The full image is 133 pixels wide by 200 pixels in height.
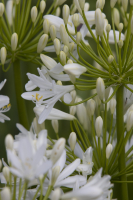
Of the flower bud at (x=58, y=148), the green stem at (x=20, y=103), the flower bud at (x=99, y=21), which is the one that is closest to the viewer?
the flower bud at (x=58, y=148)

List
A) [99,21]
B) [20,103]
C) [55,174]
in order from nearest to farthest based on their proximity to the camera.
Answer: [55,174] → [99,21] → [20,103]

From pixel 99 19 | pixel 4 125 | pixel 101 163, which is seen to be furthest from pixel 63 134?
pixel 99 19

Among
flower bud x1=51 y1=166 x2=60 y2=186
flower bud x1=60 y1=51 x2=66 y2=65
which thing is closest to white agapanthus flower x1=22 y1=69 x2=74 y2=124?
flower bud x1=60 y1=51 x2=66 y2=65

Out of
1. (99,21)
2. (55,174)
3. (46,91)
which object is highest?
(99,21)

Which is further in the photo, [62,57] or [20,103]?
[20,103]

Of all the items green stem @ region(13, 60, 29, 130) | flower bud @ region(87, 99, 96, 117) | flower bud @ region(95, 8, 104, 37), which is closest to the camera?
flower bud @ region(95, 8, 104, 37)

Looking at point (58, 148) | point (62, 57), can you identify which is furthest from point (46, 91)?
point (58, 148)

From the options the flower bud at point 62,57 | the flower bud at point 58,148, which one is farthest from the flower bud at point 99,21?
the flower bud at point 58,148

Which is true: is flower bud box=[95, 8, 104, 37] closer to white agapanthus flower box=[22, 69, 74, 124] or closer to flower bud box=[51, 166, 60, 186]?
white agapanthus flower box=[22, 69, 74, 124]

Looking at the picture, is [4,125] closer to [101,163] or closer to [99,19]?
[101,163]

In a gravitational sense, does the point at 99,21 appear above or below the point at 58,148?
above

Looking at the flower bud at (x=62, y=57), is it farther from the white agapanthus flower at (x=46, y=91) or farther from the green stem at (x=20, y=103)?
the green stem at (x=20, y=103)

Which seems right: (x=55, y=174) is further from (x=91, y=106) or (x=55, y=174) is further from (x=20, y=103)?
(x=20, y=103)
